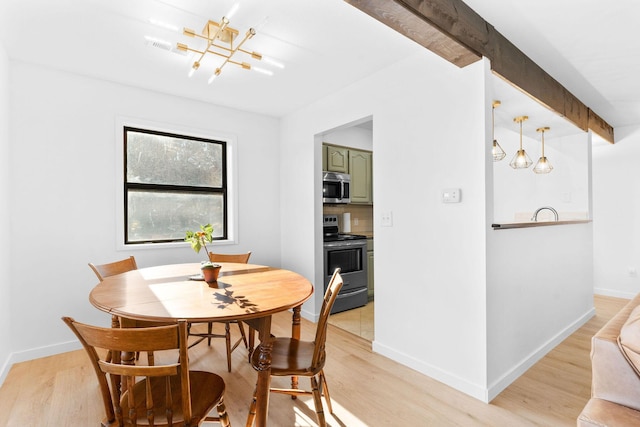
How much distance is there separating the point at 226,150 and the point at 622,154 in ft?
17.0

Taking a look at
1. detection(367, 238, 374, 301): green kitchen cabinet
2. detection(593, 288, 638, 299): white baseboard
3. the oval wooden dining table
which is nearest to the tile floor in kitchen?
detection(367, 238, 374, 301): green kitchen cabinet

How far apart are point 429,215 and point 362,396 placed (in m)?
1.30

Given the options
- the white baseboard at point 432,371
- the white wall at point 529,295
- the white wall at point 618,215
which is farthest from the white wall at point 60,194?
the white wall at point 618,215

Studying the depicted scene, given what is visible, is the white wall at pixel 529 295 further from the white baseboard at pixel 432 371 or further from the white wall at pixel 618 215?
the white wall at pixel 618 215

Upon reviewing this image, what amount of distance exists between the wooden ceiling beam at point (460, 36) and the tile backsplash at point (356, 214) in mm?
2576

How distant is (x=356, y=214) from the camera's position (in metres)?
4.74

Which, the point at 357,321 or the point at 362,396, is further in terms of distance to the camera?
the point at 357,321

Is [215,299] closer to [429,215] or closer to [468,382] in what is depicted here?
[429,215]

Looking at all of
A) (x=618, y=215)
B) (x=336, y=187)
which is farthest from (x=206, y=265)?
(x=618, y=215)

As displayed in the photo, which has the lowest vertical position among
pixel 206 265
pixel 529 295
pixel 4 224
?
pixel 529 295

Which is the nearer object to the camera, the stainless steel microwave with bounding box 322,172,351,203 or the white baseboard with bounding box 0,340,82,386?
the white baseboard with bounding box 0,340,82,386

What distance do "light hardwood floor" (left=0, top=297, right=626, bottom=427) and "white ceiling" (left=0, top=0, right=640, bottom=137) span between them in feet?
7.57

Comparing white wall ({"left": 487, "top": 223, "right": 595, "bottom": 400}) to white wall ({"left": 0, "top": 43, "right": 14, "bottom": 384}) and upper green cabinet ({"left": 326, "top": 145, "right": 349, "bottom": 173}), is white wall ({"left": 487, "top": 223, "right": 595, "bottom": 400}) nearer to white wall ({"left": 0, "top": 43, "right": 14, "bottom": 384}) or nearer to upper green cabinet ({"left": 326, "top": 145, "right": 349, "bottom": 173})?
upper green cabinet ({"left": 326, "top": 145, "right": 349, "bottom": 173})

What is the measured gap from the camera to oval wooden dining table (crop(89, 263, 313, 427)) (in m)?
1.39
